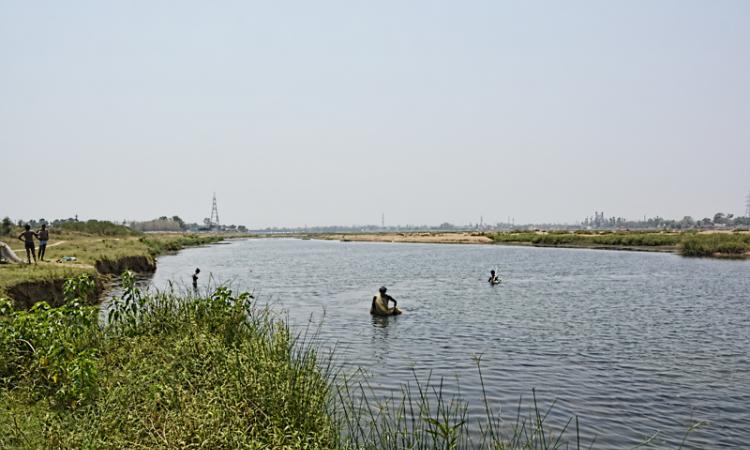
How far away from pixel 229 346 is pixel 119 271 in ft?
102

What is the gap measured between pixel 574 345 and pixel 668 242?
77.7 metres

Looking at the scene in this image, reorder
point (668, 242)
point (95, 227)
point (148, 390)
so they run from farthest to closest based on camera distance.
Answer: point (95, 227) < point (668, 242) < point (148, 390)

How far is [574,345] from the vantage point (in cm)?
1883

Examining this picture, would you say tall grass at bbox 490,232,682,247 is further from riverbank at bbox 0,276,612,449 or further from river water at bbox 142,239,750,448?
riverbank at bbox 0,276,612,449

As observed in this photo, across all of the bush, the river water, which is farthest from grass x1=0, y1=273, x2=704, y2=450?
the bush

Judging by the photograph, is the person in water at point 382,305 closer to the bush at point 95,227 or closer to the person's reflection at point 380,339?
the person's reflection at point 380,339

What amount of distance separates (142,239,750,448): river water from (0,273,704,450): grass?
1.69 meters

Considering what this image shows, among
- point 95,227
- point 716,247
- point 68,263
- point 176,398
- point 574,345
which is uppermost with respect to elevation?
point 95,227

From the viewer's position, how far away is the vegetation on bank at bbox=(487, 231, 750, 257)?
69312 mm

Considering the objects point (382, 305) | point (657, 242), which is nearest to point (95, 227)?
point (382, 305)

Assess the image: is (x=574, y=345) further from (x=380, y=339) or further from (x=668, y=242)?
(x=668, y=242)

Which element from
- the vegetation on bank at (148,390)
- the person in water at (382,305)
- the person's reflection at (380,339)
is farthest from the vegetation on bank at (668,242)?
the vegetation on bank at (148,390)

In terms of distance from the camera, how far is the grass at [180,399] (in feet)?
24.6

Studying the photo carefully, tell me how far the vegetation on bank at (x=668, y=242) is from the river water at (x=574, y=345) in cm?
3508
